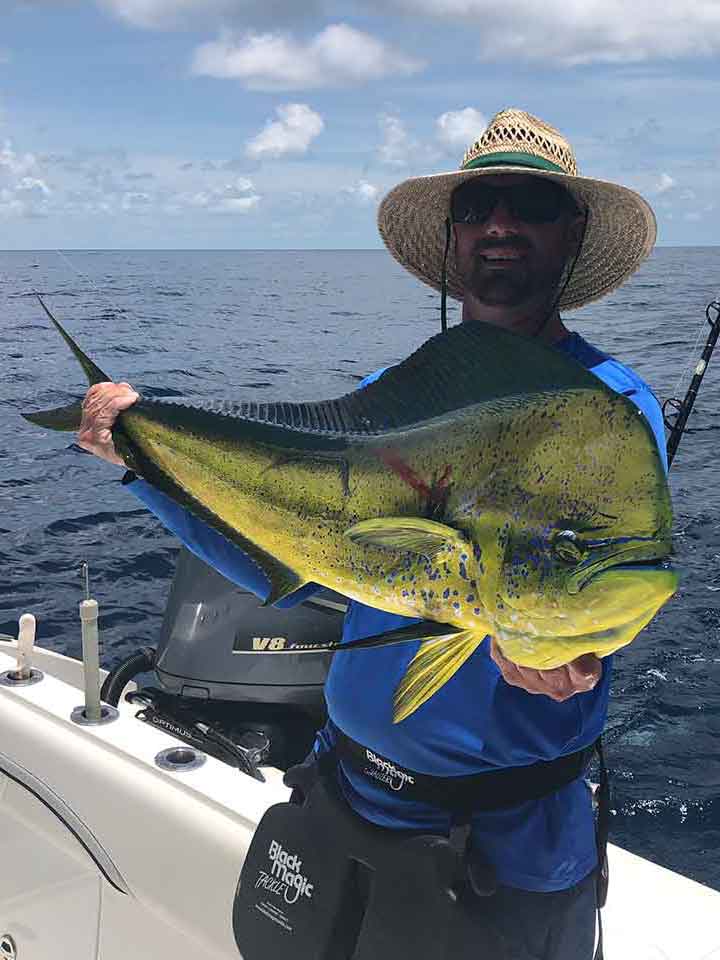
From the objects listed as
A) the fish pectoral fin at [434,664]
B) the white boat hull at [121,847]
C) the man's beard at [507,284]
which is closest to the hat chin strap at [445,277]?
the man's beard at [507,284]

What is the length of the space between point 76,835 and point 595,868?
2176 mm

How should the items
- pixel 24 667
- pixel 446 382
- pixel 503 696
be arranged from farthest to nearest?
1. pixel 24 667
2. pixel 503 696
3. pixel 446 382

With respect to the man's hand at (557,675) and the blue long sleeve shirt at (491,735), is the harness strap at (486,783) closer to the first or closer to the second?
the blue long sleeve shirt at (491,735)

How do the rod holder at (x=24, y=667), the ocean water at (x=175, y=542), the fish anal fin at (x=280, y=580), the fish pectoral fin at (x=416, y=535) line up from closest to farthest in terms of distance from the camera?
the fish pectoral fin at (x=416, y=535) < the fish anal fin at (x=280, y=580) < the rod holder at (x=24, y=667) < the ocean water at (x=175, y=542)

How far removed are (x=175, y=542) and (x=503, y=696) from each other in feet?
29.1

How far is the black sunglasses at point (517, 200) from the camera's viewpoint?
2.07 meters

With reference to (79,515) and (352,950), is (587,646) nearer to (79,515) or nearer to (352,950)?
(352,950)

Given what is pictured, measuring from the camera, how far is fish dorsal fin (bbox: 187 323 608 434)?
145cm

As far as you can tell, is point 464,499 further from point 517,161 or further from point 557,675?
point 517,161

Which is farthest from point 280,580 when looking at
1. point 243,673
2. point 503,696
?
point 243,673

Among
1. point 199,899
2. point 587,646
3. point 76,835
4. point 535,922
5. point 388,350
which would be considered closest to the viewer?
point 587,646

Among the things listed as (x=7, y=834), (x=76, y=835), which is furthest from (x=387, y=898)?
(x=7, y=834)

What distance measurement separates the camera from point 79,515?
37.7 feet

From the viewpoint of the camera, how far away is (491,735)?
1.91m
